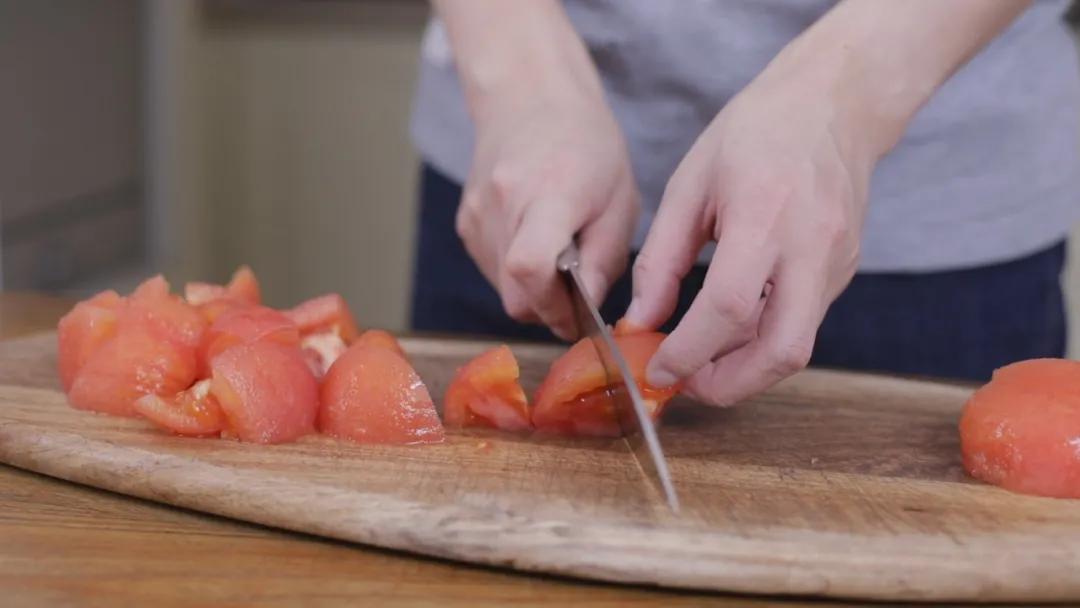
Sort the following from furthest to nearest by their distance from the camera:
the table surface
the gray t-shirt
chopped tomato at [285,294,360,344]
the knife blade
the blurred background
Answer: the blurred background → the gray t-shirt → chopped tomato at [285,294,360,344] → the knife blade → the table surface

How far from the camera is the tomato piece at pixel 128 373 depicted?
111 centimetres

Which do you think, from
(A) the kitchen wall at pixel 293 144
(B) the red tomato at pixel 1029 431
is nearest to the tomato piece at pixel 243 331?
(B) the red tomato at pixel 1029 431

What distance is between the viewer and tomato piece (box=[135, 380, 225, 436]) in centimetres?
104

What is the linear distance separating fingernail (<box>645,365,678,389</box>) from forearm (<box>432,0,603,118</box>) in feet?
1.06

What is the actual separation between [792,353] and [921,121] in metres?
0.56

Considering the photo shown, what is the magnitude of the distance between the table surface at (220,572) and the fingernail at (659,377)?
245 millimetres

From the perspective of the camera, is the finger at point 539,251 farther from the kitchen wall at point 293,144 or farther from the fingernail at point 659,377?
the kitchen wall at point 293,144

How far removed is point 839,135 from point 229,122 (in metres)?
2.62


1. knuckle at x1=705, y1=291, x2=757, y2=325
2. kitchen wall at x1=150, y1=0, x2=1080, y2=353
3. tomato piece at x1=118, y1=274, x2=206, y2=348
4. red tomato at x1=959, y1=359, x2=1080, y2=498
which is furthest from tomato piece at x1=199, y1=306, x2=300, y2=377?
kitchen wall at x1=150, y1=0, x2=1080, y2=353

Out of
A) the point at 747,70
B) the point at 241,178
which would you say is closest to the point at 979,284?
the point at 747,70

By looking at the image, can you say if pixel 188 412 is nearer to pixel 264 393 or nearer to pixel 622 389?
pixel 264 393

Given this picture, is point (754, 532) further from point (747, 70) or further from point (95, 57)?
point (95, 57)

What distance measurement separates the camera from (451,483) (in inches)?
37.7

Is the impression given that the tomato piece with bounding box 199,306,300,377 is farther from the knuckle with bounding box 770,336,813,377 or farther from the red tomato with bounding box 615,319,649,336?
the knuckle with bounding box 770,336,813,377
